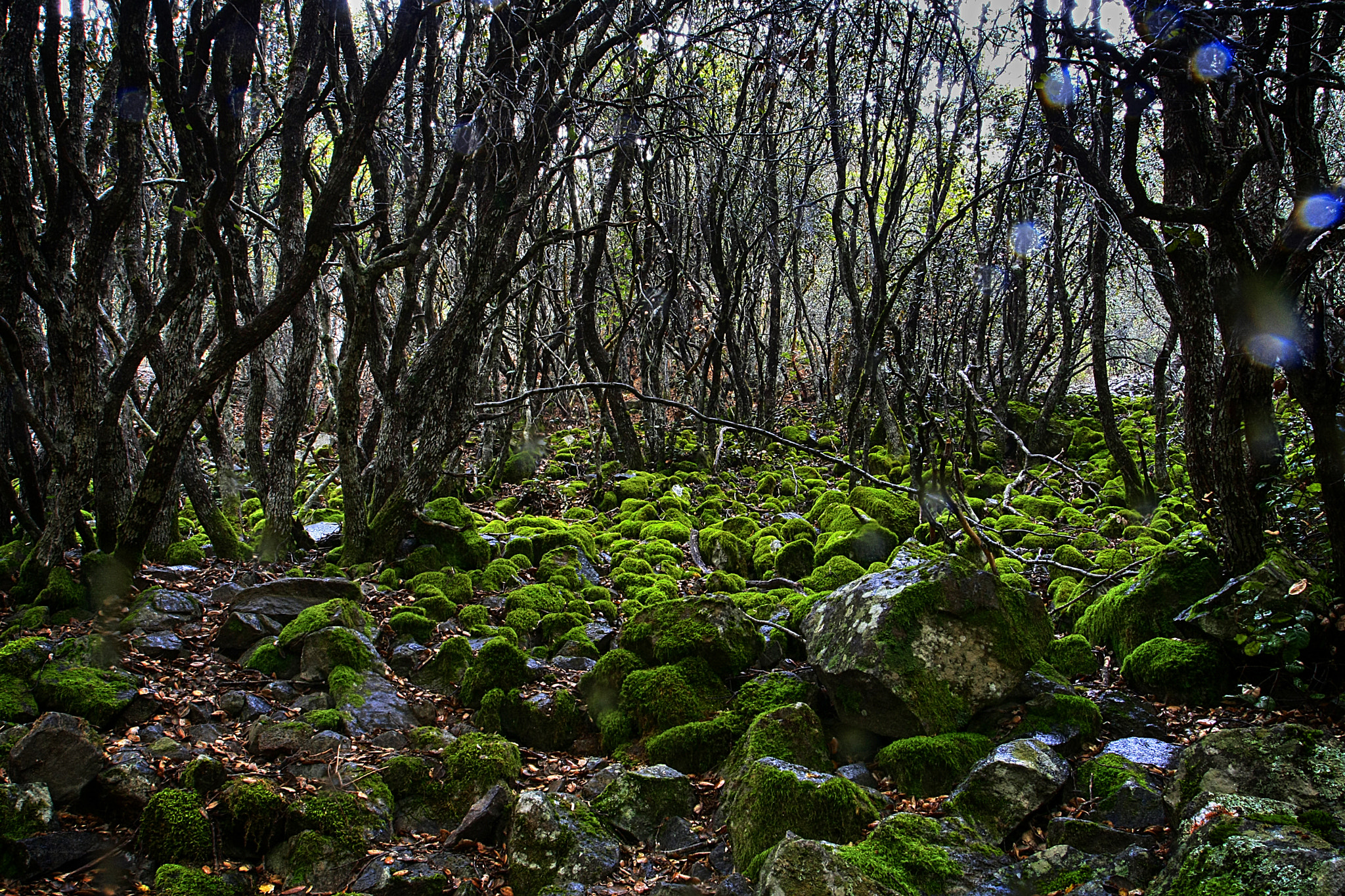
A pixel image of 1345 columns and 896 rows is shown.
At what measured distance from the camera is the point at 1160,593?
15.9 ft

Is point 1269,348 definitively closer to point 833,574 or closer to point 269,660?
point 833,574

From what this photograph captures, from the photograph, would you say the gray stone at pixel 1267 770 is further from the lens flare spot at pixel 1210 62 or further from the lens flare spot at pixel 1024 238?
the lens flare spot at pixel 1024 238

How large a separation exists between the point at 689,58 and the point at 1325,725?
28.0ft

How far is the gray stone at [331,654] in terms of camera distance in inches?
181

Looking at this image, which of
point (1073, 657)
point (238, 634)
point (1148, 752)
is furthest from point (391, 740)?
point (1073, 657)

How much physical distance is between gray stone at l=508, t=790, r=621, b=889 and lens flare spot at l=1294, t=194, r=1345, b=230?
4593 mm

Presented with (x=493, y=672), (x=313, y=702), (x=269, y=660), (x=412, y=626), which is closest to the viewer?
(x=313, y=702)

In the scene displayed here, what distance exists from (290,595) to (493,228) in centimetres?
346

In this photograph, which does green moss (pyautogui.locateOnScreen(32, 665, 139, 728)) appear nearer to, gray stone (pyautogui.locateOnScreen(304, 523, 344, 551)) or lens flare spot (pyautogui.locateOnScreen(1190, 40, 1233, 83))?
gray stone (pyautogui.locateOnScreen(304, 523, 344, 551))

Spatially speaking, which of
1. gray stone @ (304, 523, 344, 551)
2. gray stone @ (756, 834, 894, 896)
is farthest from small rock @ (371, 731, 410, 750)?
gray stone @ (304, 523, 344, 551)

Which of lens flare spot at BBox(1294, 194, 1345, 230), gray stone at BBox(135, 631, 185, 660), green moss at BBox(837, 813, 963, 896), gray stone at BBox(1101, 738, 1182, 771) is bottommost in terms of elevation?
green moss at BBox(837, 813, 963, 896)

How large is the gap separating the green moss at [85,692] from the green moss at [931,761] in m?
3.85

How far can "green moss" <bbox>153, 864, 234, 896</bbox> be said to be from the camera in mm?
2842

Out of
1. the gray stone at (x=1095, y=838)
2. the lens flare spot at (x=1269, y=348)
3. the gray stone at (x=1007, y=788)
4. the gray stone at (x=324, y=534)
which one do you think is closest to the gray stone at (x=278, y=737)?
the gray stone at (x=1007, y=788)
